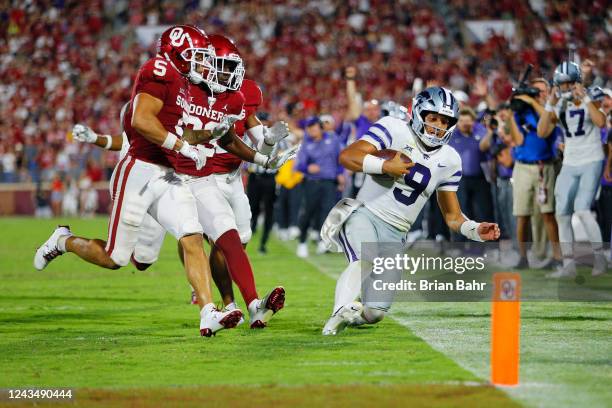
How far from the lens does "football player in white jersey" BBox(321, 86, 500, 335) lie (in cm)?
703

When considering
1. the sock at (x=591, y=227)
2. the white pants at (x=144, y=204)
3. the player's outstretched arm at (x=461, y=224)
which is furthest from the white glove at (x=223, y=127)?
the sock at (x=591, y=227)

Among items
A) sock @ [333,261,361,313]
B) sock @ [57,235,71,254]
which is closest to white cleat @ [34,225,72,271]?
sock @ [57,235,71,254]

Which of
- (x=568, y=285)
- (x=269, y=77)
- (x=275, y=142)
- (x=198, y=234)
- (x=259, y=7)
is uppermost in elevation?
(x=259, y=7)

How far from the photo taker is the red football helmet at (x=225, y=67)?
7.44 metres

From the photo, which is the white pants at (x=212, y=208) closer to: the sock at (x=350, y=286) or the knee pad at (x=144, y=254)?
the knee pad at (x=144, y=254)

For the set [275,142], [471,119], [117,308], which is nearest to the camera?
[275,142]

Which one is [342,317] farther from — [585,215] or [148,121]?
[585,215]

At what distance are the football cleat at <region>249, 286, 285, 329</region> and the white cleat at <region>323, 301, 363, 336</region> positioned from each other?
1.18ft

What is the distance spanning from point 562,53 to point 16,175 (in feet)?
48.5

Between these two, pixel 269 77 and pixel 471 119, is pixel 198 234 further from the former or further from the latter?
pixel 269 77

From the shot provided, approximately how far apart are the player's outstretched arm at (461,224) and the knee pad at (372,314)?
0.74m

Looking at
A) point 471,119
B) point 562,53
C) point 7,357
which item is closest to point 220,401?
point 7,357

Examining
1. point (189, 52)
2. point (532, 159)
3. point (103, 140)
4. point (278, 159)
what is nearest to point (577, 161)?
point (532, 159)

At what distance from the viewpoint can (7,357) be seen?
21.0ft
